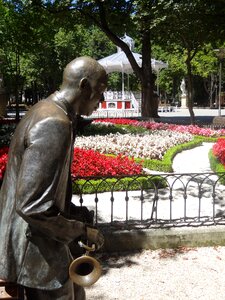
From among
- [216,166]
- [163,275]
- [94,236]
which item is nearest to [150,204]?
[163,275]

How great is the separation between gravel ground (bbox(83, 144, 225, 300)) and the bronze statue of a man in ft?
8.72

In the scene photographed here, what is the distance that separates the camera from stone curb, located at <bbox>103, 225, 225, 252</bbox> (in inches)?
224

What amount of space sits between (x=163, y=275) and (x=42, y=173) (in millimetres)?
3624

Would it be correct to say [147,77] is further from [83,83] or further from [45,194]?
[45,194]

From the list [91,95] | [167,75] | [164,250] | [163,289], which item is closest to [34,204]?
[91,95]

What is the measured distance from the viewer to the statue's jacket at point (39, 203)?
5.70 feet

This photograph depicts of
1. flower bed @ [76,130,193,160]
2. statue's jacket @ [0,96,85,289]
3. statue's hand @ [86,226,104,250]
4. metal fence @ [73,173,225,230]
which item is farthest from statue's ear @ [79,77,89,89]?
flower bed @ [76,130,193,160]

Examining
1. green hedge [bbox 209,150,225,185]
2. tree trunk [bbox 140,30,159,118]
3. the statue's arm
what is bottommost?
green hedge [bbox 209,150,225,185]

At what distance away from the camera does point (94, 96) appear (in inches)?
77.4

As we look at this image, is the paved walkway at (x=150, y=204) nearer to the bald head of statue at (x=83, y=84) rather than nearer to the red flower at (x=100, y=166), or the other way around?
the red flower at (x=100, y=166)

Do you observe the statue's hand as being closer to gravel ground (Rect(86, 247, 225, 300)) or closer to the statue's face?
the statue's face

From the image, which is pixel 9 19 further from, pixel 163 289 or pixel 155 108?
pixel 163 289

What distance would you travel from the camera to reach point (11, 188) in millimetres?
1990

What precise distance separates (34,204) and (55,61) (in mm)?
38231
